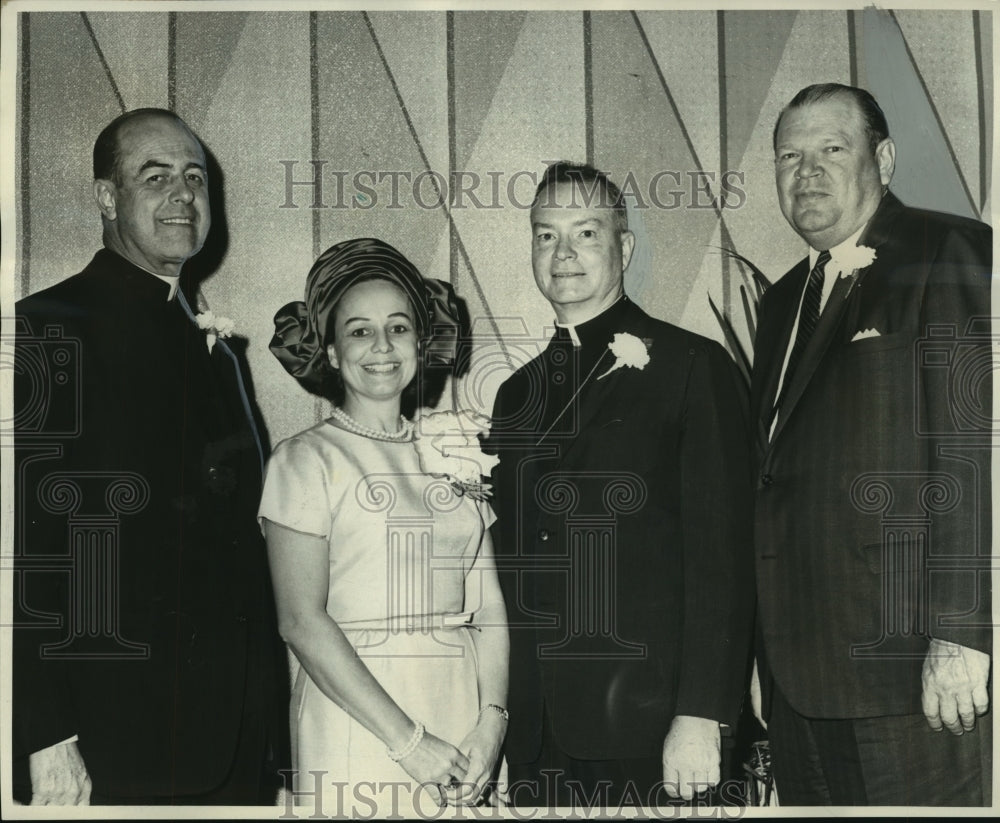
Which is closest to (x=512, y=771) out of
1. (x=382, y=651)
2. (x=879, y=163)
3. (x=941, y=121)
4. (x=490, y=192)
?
(x=382, y=651)

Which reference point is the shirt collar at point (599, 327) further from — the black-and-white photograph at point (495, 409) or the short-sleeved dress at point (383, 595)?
the short-sleeved dress at point (383, 595)

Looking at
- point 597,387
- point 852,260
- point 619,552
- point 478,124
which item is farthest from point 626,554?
point 478,124

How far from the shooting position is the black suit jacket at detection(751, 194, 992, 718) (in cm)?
349

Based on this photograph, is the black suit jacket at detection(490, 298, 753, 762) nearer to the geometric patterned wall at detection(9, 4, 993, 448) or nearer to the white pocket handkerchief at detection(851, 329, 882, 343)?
the geometric patterned wall at detection(9, 4, 993, 448)

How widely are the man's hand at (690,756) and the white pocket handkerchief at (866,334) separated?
1216mm

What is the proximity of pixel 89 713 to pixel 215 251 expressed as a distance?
1445 mm

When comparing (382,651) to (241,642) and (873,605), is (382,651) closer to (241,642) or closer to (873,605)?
(241,642)

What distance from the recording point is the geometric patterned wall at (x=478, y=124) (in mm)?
3627

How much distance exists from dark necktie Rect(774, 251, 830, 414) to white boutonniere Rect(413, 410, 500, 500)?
A: 896mm

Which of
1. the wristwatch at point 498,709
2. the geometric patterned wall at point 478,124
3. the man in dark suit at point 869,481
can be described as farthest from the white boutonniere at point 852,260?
the wristwatch at point 498,709

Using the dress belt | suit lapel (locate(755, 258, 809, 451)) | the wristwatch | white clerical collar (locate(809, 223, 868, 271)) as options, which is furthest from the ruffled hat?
white clerical collar (locate(809, 223, 868, 271))

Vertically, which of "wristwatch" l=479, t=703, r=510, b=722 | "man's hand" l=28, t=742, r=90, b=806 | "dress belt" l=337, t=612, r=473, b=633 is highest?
"dress belt" l=337, t=612, r=473, b=633

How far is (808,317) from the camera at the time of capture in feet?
11.7

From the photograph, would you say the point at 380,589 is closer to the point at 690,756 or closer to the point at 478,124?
the point at 690,756
